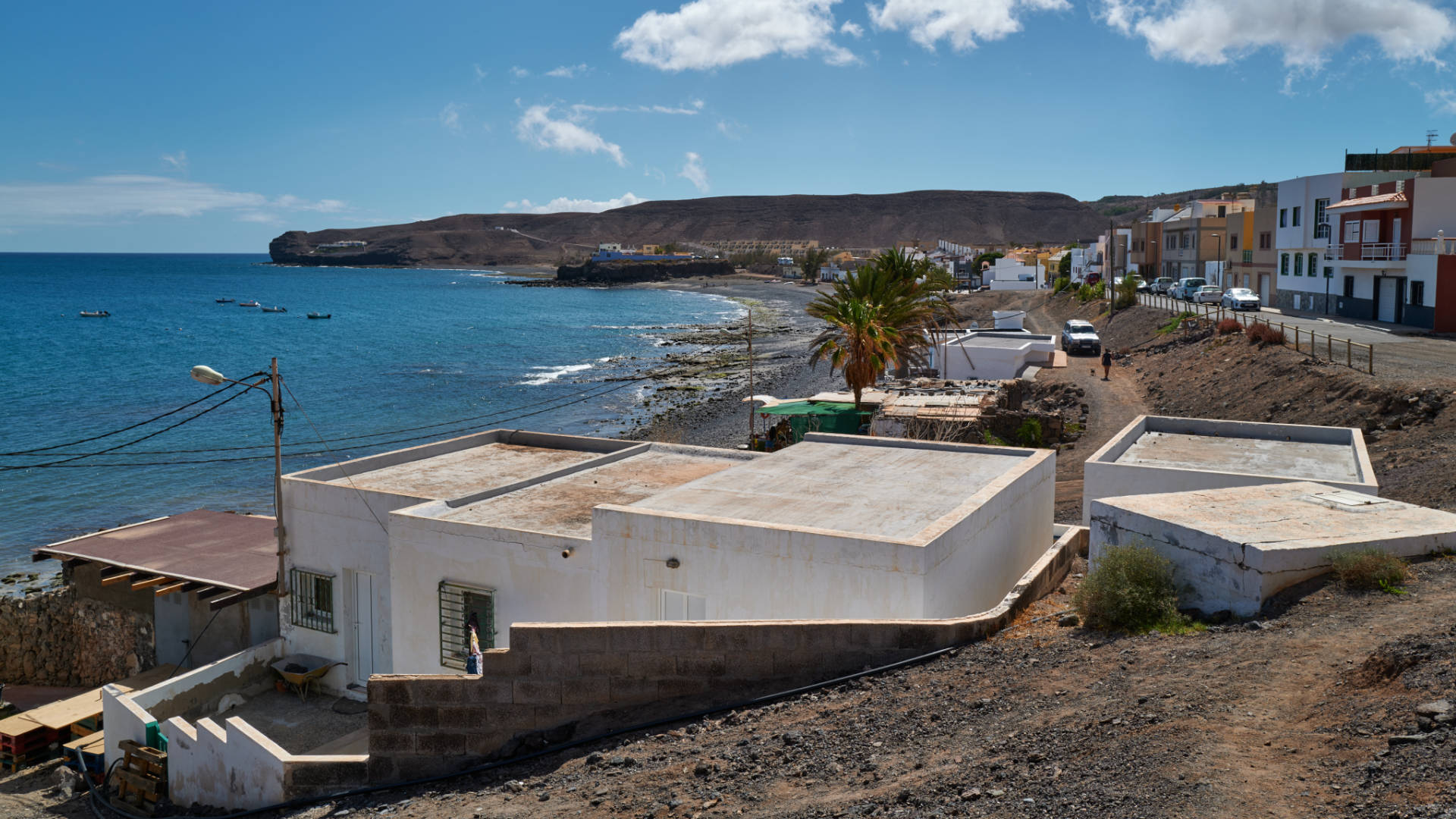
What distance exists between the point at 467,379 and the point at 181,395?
55.8 ft

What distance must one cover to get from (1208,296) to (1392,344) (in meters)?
23.7

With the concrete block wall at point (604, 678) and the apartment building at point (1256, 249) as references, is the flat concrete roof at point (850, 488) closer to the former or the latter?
the concrete block wall at point (604, 678)

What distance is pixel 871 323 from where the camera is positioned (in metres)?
30.1

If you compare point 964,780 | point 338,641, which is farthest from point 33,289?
point 964,780

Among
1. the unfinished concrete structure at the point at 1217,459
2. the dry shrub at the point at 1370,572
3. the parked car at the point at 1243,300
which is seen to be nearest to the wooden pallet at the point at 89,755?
the unfinished concrete structure at the point at 1217,459

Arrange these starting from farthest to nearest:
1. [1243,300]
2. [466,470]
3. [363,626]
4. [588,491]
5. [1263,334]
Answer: [1243,300] < [1263,334] < [466,470] < [588,491] < [363,626]

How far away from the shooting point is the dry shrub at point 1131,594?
9961mm

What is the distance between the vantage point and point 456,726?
10.1 meters

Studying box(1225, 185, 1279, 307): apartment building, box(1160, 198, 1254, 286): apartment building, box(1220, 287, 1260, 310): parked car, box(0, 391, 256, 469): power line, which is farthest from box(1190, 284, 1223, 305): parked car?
box(0, 391, 256, 469): power line

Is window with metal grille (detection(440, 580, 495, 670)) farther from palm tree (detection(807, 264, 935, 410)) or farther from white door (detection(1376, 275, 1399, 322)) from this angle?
white door (detection(1376, 275, 1399, 322))

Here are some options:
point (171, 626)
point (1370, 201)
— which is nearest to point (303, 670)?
point (171, 626)

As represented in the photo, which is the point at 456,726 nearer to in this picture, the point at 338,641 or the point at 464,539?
the point at 464,539

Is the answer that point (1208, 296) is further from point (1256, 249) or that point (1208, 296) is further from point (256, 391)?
point (256, 391)

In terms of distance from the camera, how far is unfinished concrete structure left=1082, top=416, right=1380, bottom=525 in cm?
1546
